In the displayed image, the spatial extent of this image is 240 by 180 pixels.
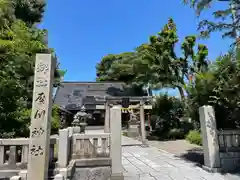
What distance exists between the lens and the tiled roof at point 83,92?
71.3 ft

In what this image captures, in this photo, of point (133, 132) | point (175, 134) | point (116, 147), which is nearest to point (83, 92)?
point (133, 132)

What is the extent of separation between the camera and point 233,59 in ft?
16.9

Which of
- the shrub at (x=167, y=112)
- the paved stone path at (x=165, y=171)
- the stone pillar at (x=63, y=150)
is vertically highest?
the shrub at (x=167, y=112)

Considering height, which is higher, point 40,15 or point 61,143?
point 40,15

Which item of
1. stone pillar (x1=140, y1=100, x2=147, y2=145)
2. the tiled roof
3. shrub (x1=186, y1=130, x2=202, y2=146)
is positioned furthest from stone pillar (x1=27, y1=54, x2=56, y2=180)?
the tiled roof

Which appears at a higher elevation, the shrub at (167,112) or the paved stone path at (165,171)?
the shrub at (167,112)

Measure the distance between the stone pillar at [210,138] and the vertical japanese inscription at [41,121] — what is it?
4.22 metres

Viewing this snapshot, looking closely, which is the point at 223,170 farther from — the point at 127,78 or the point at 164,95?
the point at 127,78

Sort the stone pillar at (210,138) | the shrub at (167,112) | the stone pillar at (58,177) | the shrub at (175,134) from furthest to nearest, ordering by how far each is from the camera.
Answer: the shrub at (167,112) → the shrub at (175,134) → the stone pillar at (210,138) → the stone pillar at (58,177)

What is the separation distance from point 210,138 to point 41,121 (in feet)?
14.7

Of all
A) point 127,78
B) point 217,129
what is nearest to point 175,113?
point 217,129

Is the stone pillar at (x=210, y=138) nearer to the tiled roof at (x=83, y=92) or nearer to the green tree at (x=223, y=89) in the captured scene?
the green tree at (x=223, y=89)

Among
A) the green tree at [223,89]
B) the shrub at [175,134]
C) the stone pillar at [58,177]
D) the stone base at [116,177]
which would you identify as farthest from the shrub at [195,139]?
the stone pillar at [58,177]

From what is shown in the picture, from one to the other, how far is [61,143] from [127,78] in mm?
21917
